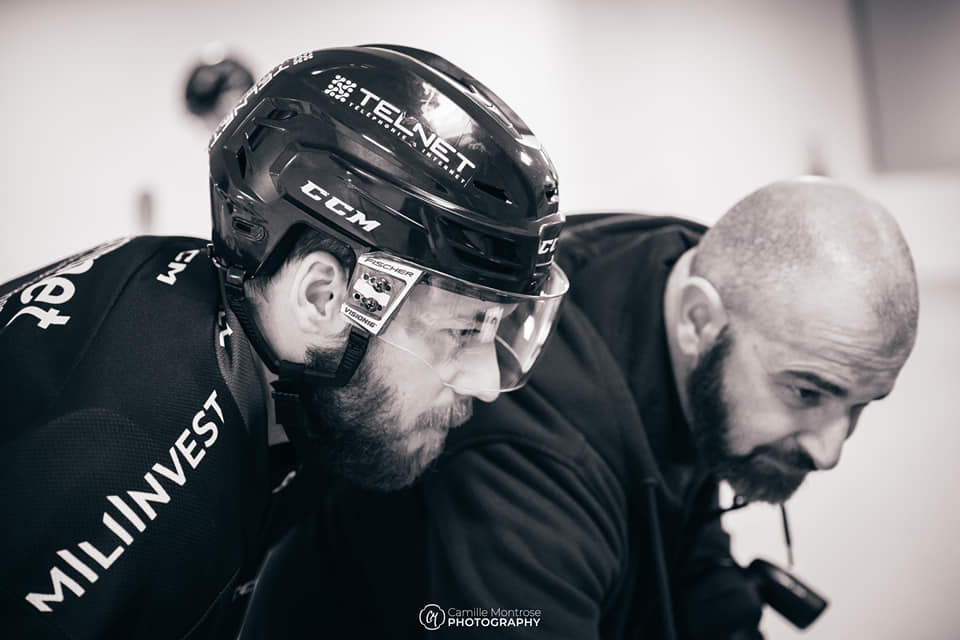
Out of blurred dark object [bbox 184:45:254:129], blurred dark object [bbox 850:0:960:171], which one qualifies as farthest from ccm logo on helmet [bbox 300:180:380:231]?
blurred dark object [bbox 850:0:960:171]

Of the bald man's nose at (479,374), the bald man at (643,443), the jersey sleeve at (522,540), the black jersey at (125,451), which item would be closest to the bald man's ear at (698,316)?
the bald man at (643,443)

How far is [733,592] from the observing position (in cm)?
117

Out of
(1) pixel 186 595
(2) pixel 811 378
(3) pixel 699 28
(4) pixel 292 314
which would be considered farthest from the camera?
(3) pixel 699 28

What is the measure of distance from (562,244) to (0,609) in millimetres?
938

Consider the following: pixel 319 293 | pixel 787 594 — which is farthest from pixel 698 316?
pixel 319 293

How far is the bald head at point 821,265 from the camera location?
104 centimetres

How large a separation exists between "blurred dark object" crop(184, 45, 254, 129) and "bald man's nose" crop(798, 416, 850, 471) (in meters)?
1.77

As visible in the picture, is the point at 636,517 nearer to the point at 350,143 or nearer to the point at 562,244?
the point at 562,244

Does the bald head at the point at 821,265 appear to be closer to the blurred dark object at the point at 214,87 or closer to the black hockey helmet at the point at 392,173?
the black hockey helmet at the point at 392,173

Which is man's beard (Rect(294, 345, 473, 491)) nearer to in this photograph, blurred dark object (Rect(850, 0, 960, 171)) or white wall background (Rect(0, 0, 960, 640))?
white wall background (Rect(0, 0, 960, 640))

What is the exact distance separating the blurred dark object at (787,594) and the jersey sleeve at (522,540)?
324 millimetres

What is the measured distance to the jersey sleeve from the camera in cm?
92

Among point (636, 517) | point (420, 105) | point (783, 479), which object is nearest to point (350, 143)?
point (420, 105)

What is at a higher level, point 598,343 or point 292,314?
point 292,314
